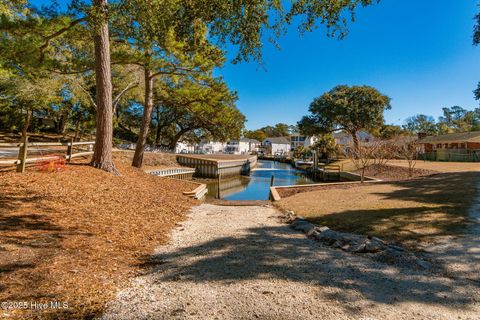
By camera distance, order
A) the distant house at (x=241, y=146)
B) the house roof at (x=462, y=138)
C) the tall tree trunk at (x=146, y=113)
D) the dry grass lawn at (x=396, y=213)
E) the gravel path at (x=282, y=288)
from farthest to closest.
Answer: the distant house at (x=241, y=146) < the house roof at (x=462, y=138) < the tall tree trunk at (x=146, y=113) < the dry grass lawn at (x=396, y=213) < the gravel path at (x=282, y=288)

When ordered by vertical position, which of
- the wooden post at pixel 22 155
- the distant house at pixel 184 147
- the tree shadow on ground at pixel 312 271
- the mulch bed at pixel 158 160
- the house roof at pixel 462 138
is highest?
the house roof at pixel 462 138

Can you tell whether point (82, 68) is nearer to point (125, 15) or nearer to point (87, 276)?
point (125, 15)

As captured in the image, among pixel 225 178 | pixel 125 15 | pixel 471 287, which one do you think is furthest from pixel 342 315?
pixel 225 178

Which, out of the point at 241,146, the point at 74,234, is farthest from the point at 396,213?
the point at 241,146

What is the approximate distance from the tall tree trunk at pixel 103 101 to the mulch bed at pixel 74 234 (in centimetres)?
62

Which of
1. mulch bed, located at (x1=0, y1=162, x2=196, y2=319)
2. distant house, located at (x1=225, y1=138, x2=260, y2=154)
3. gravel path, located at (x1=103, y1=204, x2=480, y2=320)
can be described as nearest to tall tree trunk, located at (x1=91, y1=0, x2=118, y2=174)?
mulch bed, located at (x1=0, y1=162, x2=196, y2=319)

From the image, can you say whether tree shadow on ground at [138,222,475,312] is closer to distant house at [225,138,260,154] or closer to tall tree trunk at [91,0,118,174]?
tall tree trunk at [91,0,118,174]

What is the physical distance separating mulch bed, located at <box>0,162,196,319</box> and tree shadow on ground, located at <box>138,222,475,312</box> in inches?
29.8

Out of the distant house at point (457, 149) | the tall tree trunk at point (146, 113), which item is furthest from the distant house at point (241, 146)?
the tall tree trunk at point (146, 113)

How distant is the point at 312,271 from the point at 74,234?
423 centimetres

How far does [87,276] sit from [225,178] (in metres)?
25.9

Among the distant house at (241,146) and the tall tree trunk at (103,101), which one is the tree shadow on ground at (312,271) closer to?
the tall tree trunk at (103,101)

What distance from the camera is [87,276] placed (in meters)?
3.66

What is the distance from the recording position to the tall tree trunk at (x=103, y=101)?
9.55m
